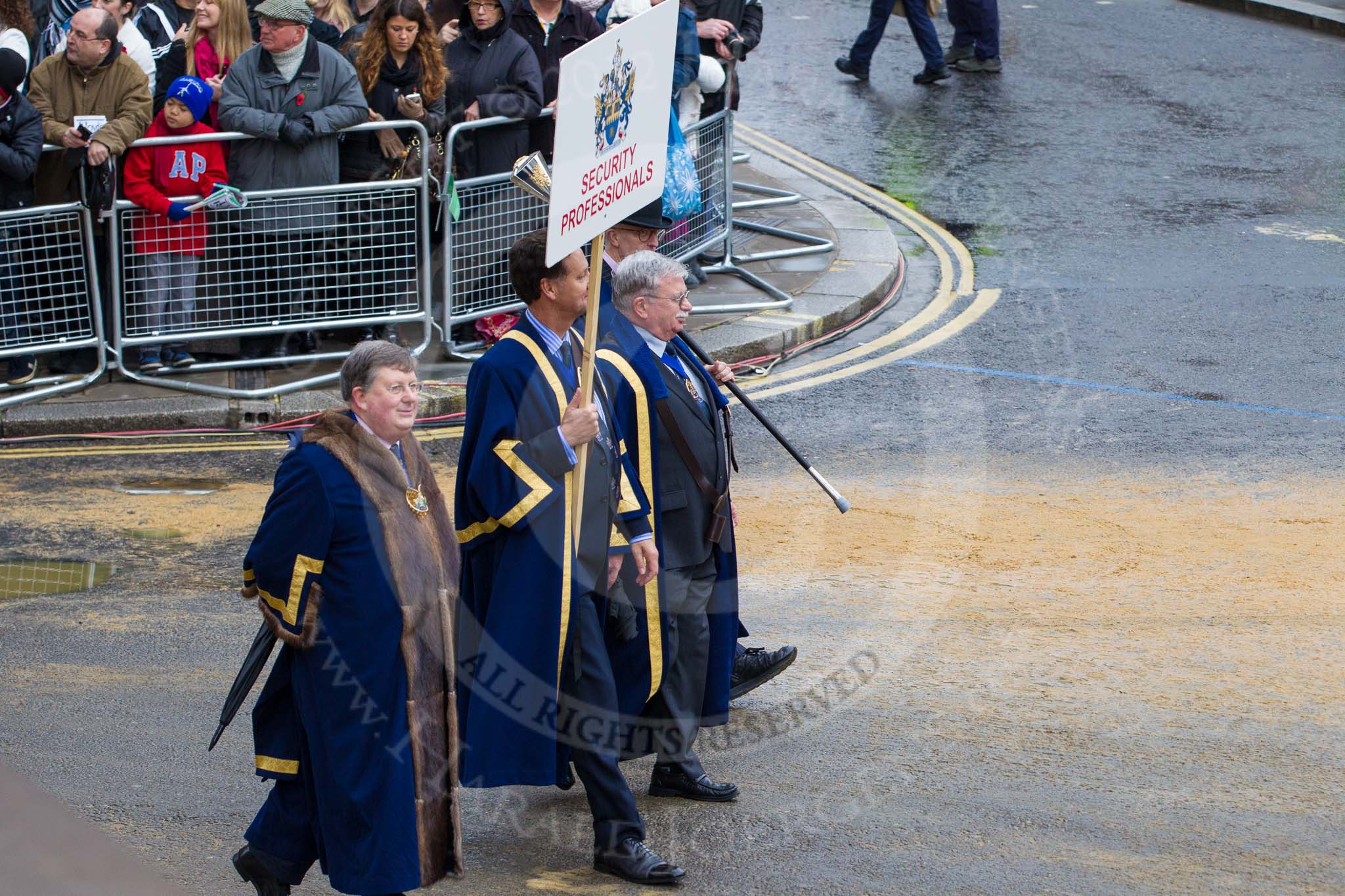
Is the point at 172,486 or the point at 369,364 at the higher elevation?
the point at 369,364

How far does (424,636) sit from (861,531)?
3.44m

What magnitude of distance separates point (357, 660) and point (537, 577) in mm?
673

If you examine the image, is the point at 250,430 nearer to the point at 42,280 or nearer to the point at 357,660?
the point at 42,280

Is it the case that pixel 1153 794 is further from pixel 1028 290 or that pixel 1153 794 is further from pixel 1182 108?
pixel 1182 108

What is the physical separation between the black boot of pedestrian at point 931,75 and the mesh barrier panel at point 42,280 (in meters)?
9.83

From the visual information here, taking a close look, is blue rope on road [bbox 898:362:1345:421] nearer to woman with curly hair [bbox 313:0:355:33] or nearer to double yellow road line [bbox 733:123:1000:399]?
double yellow road line [bbox 733:123:1000:399]

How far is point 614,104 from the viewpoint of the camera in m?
4.91

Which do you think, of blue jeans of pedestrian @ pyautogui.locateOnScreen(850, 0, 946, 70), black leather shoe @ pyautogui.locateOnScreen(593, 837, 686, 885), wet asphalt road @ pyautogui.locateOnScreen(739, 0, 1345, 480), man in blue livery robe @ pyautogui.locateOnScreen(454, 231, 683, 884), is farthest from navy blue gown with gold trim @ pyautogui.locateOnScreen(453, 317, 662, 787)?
blue jeans of pedestrian @ pyautogui.locateOnScreen(850, 0, 946, 70)

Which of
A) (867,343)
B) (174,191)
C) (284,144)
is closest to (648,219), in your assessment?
(284,144)

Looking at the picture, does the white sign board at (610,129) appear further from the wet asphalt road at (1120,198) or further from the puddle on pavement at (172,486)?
the wet asphalt road at (1120,198)

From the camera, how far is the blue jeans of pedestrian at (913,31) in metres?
16.5

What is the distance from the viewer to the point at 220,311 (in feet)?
31.6

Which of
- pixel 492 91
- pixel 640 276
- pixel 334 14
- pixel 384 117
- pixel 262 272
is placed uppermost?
pixel 640 276

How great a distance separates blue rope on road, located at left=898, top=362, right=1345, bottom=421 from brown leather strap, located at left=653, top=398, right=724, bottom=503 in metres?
4.55
